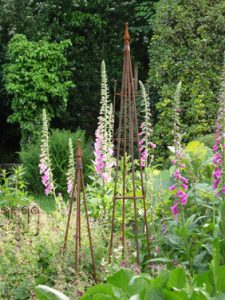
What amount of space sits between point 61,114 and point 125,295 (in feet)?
34.3

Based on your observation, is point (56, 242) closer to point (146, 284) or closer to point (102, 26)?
point (146, 284)

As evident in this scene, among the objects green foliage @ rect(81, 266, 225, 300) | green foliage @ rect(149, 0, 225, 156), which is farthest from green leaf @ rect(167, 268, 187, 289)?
green foliage @ rect(149, 0, 225, 156)

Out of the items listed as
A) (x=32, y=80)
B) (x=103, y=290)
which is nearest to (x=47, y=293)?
(x=103, y=290)

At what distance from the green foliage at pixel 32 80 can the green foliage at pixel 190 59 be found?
297 centimetres

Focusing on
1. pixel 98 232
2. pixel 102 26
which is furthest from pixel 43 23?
pixel 98 232

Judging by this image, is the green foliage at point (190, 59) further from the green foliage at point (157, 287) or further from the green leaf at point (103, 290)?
the green leaf at point (103, 290)

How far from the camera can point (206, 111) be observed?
30.0ft

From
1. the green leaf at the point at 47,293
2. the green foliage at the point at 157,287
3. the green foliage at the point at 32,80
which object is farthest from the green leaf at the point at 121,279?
the green foliage at the point at 32,80

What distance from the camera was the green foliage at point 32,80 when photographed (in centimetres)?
1180

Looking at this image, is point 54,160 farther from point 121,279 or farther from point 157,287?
point 157,287

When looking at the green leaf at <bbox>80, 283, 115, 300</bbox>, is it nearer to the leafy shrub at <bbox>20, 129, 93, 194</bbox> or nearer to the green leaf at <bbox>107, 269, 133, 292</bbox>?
the green leaf at <bbox>107, 269, 133, 292</bbox>

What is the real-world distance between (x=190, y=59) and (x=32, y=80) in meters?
3.55

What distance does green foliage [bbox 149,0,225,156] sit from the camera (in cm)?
912

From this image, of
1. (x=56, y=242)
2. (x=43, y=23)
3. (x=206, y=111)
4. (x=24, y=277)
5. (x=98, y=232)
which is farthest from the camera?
(x=43, y=23)
